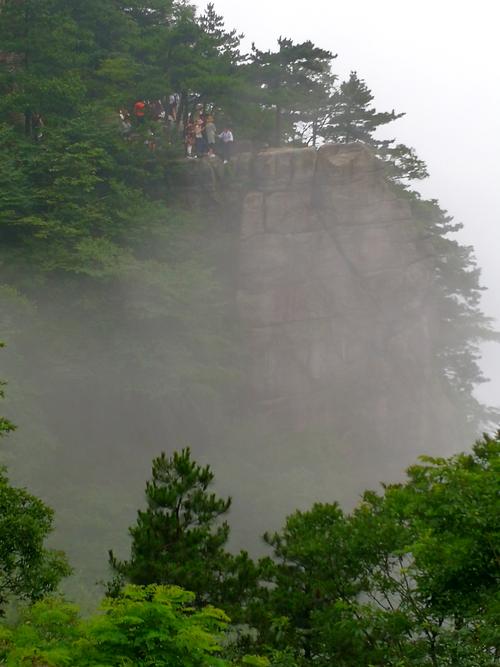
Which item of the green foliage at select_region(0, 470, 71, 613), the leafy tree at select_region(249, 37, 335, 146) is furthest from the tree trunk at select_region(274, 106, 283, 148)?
the green foliage at select_region(0, 470, 71, 613)

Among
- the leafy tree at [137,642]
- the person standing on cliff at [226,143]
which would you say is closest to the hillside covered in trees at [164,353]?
the person standing on cliff at [226,143]

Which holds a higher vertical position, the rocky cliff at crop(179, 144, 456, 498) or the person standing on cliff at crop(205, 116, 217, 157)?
the person standing on cliff at crop(205, 116, 217, 157)

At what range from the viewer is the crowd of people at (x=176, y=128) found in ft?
97.0

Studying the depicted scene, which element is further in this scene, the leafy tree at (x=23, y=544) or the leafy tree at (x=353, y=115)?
the leafy tree at (x=353, y=115)

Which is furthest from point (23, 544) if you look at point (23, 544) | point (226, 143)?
point (226, 143)

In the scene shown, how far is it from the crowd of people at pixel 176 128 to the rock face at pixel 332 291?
2.56 m

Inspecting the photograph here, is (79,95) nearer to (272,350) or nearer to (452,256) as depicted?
(272,350)

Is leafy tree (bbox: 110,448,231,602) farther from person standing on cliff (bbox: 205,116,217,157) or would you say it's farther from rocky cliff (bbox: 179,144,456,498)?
person standing on cliff (bbox: 205,116,217,157)

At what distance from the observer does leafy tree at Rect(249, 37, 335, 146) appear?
3053cm

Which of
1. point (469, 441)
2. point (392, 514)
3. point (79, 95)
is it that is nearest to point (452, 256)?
point (469, 441)

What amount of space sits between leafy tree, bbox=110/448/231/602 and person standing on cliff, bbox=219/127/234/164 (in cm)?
2309

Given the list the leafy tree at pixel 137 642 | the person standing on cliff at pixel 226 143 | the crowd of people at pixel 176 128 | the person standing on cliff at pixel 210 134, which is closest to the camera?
the leafy tree at pixel 137 642

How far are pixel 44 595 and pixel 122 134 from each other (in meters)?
23.6

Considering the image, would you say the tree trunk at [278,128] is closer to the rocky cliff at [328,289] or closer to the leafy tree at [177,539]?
the rocky cliff at [328,289]
